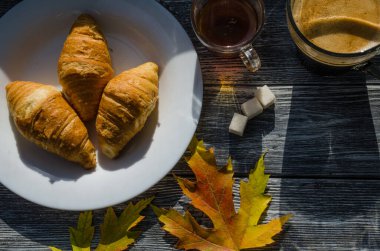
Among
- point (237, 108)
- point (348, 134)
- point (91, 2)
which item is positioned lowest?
point (348, 134)

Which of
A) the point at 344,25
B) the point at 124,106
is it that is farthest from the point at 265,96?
the point at 124,106

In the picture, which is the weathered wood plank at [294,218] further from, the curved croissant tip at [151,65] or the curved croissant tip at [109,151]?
the curved croissant tip at [151,65]

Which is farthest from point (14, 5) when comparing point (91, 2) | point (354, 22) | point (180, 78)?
point (354, 22)

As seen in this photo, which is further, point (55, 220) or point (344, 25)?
point (55, 220)

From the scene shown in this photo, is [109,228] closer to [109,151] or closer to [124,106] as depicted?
[109,151]

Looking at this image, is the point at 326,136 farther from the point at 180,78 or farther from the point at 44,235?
the point at 44,235

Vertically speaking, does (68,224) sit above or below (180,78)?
below
